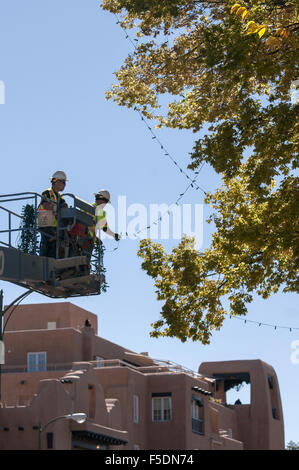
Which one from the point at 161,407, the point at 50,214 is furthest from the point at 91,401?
the point at 50,214

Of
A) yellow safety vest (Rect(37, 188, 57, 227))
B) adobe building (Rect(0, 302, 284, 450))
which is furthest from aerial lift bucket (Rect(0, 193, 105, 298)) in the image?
adobe building (Rect(0, 302, 284, 450))

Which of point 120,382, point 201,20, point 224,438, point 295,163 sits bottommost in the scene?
point 224,438

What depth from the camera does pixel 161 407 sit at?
57.6 meters

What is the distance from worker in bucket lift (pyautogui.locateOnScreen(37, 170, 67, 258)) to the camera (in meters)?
22.9

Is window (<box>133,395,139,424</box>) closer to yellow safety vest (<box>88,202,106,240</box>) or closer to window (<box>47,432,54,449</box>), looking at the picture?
window (<box>47,432,54,449</box>)

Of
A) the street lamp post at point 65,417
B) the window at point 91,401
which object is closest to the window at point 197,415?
the window at point 91,401

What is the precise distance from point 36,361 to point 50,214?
36.4 m

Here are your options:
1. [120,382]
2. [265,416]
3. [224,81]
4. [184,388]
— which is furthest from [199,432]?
[224,81]

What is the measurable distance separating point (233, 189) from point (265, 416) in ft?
198

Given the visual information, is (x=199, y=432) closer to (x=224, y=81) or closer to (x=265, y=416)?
(x=265, y=416)

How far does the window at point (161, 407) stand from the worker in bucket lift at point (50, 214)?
35.9 m

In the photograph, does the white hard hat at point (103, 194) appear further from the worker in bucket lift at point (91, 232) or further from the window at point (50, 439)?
the window at point (50, 439)

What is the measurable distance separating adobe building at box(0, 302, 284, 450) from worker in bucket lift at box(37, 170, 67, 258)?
62.1 feet
